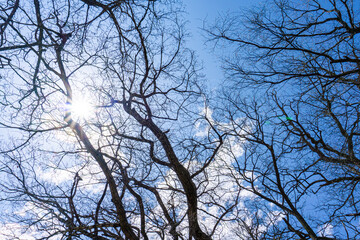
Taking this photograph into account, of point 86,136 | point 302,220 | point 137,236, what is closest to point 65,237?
point 137,236

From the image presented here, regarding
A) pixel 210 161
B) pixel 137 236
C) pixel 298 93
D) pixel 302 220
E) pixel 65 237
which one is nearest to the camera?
pixel 65 237

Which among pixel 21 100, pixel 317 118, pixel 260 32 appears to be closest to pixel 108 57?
pixel 21 100

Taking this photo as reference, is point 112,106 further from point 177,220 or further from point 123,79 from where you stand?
point 177,220

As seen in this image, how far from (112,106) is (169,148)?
1.69 metres

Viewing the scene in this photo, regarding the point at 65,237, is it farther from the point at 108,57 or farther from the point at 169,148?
the point at 108,57

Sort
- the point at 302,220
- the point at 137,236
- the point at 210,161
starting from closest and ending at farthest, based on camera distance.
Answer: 1. the point at 137,236
2. the point at 302,220
3. the point at 210,161

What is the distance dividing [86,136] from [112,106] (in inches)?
36.0

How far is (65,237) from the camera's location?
4039 millimetres

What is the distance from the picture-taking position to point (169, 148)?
217 inches

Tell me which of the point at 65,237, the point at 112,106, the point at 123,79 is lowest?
the point at 65,237

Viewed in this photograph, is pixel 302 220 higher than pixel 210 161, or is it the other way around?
pixel 210 161

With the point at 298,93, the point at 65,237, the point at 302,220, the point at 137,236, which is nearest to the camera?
the point at 65,237

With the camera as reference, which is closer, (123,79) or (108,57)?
(108,57)

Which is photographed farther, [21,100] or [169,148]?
[169,148]
